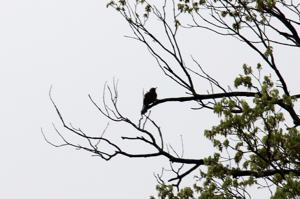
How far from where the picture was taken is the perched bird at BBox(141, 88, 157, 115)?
776 cm

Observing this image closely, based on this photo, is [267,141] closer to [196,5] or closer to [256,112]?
[256,112]

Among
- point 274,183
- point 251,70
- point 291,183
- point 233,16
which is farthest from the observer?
point 233,16

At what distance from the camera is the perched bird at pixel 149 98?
7758 millimetres

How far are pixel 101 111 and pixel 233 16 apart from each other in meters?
2.30

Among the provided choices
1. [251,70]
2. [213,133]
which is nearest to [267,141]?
[213,133]

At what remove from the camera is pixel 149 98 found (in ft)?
26.3

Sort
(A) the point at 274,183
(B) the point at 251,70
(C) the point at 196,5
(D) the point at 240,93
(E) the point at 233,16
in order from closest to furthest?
(A) the point at 274,183 < (B) the point at 251,70 < (D) the point at 240,93 < (E) the point at 233,16 < (C) the point at 196,5

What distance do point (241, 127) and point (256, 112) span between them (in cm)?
24

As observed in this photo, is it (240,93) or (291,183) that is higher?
(240,93)

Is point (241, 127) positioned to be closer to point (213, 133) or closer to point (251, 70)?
point (213, 133)

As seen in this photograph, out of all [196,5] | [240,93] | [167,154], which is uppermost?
[196,5]

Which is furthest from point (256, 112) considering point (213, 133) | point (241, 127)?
point (213, 133)

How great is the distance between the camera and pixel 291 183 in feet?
17.5

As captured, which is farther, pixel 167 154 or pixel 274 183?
pixel 167 154
